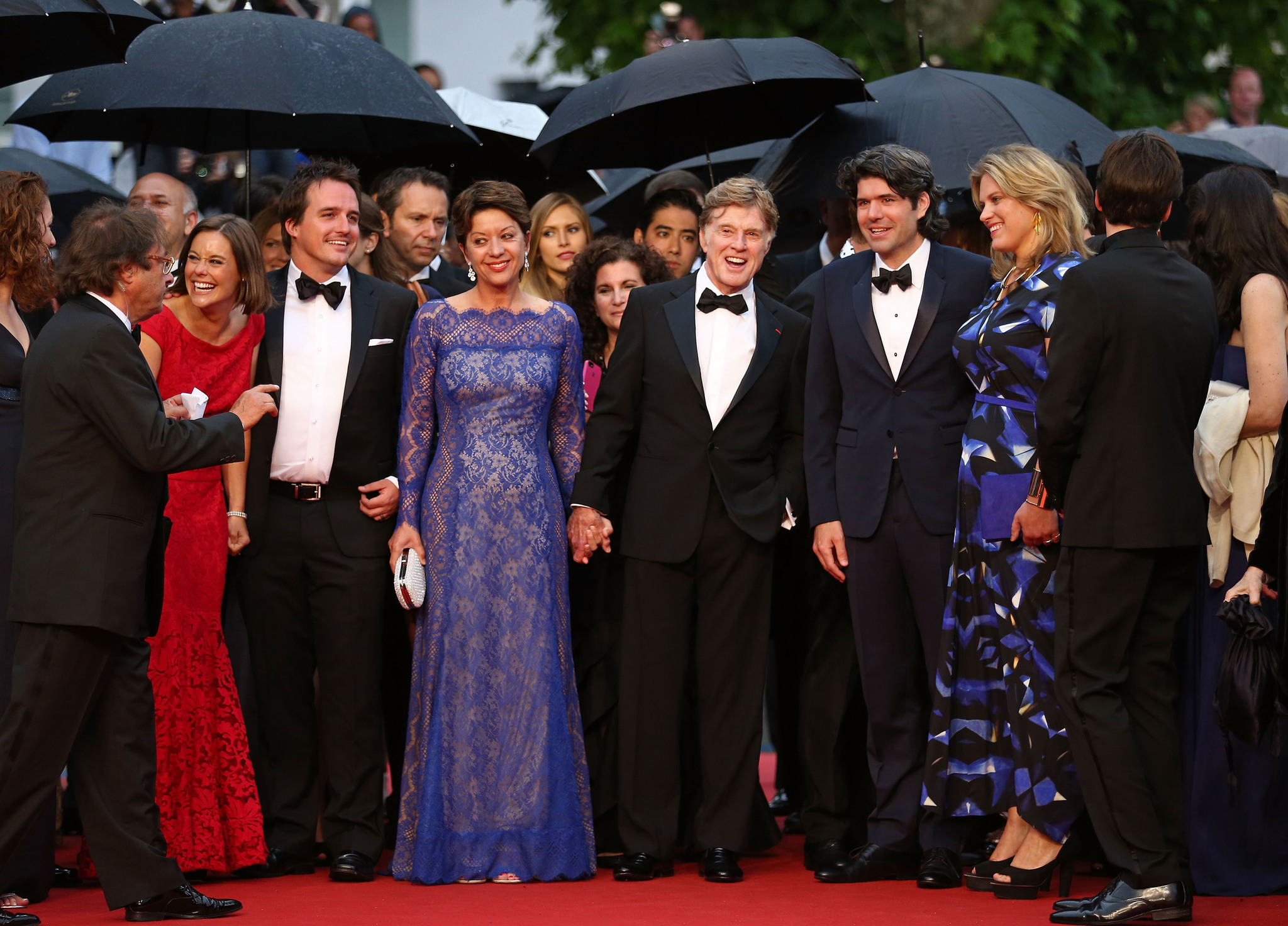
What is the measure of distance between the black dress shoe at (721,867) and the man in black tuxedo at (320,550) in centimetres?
118

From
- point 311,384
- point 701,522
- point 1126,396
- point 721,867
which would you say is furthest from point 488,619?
point 1126,396

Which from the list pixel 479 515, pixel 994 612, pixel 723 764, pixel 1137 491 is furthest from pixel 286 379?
pixel 1137 491

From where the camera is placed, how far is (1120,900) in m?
4.70

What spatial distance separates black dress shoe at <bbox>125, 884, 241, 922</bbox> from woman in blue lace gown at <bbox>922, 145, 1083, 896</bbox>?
2369 millimetres

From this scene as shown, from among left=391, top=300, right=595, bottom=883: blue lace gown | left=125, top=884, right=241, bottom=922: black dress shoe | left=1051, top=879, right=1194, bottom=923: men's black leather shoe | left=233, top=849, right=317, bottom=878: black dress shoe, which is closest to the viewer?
left=1051, top=879, right=1194, bottom=923: men's black leather shoe

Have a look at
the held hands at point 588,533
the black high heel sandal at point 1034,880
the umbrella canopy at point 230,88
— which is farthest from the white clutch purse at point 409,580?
the black high heel sandal at point 1034,880

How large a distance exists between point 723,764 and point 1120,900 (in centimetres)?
151

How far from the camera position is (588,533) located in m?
5.75

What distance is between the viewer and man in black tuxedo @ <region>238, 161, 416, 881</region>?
227 inches

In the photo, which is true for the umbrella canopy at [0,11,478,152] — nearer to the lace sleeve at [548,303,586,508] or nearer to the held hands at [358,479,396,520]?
the lace sleeve at [548,303,586,508]

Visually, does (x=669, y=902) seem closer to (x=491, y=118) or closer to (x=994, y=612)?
(x=994, y=612)

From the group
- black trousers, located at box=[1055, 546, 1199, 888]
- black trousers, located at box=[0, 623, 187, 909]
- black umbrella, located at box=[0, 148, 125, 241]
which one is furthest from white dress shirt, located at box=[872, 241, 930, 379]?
black umbrella, located at box=[0, 148, 125, 241]

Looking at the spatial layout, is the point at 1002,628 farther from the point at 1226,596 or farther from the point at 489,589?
the point at 489,589

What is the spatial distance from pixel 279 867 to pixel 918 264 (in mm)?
3169
